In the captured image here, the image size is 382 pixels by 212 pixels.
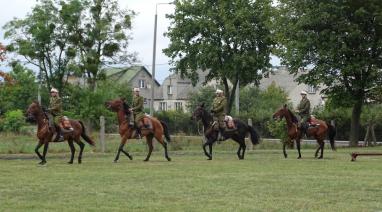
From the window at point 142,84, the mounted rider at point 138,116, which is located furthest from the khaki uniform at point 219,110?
the window at point 142,84

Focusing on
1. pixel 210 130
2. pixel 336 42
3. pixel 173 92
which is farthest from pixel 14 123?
pixel 173 92

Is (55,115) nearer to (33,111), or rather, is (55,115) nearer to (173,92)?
(33,111)

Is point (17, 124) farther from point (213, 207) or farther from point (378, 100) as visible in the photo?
point (213, 207)

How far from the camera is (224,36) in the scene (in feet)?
161

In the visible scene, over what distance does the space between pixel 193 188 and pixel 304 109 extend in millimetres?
13495

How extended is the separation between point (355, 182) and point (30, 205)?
25.3 feet

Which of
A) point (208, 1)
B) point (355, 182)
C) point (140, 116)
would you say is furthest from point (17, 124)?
point (355, 182)

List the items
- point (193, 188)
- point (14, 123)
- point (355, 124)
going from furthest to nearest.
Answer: point (14, 123) < point (355, 124) < point (193, 188)

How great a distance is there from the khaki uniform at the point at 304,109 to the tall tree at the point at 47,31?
96.2 ft

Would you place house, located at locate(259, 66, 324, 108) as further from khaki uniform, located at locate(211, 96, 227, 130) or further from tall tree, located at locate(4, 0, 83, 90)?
khaki uniform, located at locate(211, 96, 227, 130)

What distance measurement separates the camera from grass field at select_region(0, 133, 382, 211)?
40.7 feet

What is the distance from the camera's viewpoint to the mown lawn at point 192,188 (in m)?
12.4

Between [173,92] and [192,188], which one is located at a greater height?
[173,92]

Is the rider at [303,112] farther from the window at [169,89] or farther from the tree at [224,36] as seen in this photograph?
the window at [169,89]
